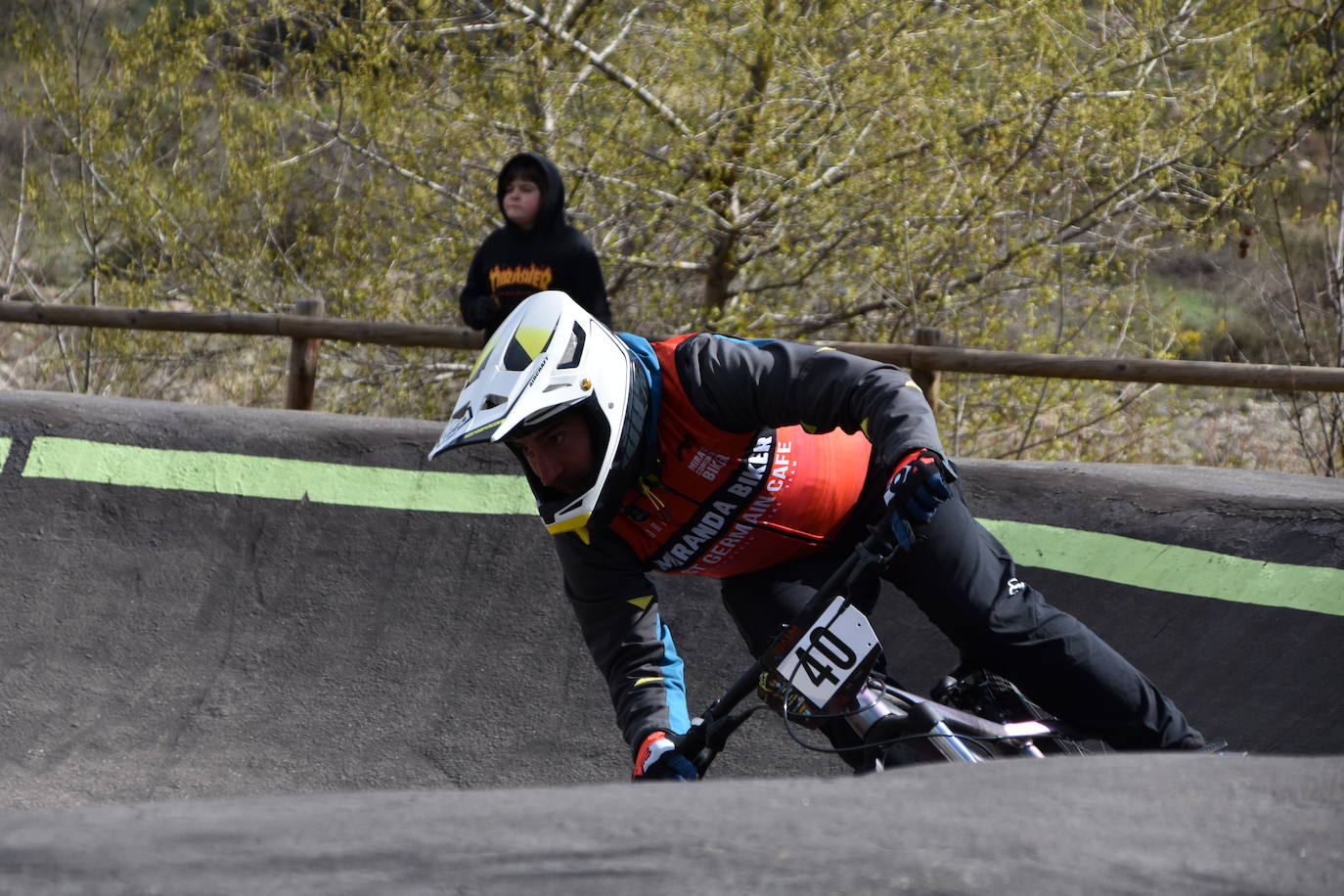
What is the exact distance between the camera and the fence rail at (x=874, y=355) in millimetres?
5738

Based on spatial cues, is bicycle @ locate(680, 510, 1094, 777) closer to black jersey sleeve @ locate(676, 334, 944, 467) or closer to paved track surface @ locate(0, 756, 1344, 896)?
black jersey sleeve @ locate(676, 334, 944, 467)

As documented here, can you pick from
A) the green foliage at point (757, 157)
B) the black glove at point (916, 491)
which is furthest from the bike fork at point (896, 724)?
the green foliage at point (757, 157)

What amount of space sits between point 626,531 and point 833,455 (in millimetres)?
563

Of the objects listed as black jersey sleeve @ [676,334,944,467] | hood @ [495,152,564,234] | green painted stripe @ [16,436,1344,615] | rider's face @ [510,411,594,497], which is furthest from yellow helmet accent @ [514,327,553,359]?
hood @ [495,152,564,234]

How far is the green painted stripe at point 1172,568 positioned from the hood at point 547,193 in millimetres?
2447

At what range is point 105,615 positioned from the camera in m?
4.88

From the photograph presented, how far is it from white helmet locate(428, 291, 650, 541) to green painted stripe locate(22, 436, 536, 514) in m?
2.29

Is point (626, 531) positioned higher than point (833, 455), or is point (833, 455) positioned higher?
point (833, 455)

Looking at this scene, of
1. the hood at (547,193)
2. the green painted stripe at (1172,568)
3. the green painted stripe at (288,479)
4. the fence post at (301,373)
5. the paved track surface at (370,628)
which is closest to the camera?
the green painted stripe at (1172,568)

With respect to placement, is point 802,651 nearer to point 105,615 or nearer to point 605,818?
point 605,818

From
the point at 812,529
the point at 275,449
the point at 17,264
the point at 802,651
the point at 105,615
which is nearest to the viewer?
the point at 802,651

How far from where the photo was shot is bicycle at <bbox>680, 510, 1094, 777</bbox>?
2592 millimetres

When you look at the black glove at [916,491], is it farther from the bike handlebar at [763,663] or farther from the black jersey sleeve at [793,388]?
the black jersey sleeve at [793,388]

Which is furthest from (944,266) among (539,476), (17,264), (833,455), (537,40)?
(17,264)
